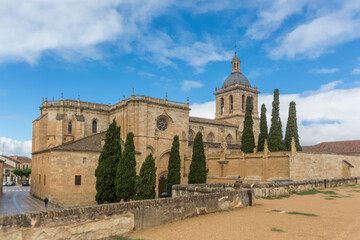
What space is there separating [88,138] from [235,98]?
31.3m

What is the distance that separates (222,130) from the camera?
49.2 meters

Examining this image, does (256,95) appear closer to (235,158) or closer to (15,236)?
(235,158)

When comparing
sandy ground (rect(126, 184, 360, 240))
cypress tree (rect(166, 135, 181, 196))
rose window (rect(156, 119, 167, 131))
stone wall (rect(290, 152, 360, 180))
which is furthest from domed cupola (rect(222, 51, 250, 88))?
sandy ground (rect(126, 184, 360, 240))

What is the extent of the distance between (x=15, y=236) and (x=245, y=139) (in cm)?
3496

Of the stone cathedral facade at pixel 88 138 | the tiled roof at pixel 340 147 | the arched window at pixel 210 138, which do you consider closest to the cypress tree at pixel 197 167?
the stone cathedral facade at pixel 88 138

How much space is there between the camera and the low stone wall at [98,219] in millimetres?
5949

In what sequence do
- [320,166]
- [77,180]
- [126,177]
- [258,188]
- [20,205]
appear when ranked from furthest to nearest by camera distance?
1. [320,166]
2. [77,180]
3. [20,205]
4. [126,177]
5. [258,188]

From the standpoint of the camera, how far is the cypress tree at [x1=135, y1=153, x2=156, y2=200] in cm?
2714

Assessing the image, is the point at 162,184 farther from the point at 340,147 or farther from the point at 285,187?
the point at 340,147

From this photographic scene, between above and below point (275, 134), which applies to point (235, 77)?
above

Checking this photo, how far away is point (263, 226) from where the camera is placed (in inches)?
310

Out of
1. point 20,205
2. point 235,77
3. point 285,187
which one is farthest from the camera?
point 235,77

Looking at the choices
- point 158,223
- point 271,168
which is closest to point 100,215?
point 158,223

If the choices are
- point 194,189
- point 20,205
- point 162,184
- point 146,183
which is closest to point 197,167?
point 162,184
